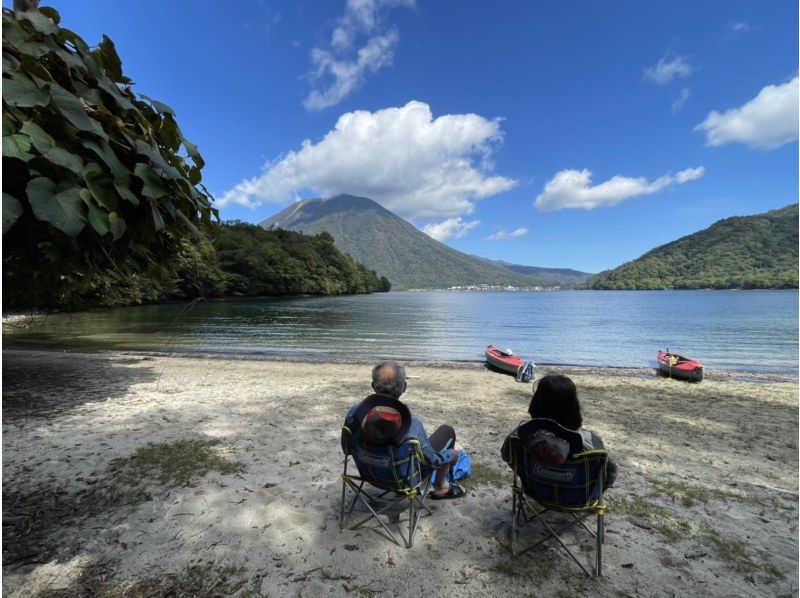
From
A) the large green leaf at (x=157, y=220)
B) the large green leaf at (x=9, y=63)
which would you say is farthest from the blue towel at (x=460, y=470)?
the large green leaf at (x=9, y=63)

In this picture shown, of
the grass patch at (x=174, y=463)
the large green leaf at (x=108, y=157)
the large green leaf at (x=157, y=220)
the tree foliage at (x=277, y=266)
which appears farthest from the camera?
the tree foliage at (x=277, y=266)

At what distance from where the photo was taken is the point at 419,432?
3986 mm

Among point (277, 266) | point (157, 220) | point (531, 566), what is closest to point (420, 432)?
point (531, 566)

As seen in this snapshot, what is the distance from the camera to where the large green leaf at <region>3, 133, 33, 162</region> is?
168 cm

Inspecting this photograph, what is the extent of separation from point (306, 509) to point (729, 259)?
164250mm

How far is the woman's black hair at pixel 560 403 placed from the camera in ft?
11.5

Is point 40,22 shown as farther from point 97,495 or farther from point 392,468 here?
Answer: point 97,495

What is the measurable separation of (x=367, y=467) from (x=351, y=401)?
5.48 meters

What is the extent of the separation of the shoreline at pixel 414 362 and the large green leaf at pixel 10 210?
16113mm

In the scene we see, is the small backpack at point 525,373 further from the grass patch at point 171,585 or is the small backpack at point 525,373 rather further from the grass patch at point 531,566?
the grass patch at point 171,585

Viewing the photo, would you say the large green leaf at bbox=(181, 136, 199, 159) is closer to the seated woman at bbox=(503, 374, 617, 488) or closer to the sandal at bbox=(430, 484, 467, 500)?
the seated woman at bbox=(503, 374, 617, 488)

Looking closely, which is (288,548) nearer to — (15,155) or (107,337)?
(15,155)

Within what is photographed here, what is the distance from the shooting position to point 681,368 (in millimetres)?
14961

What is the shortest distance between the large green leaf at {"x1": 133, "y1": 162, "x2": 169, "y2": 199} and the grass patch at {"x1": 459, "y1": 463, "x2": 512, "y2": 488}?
4522mm
